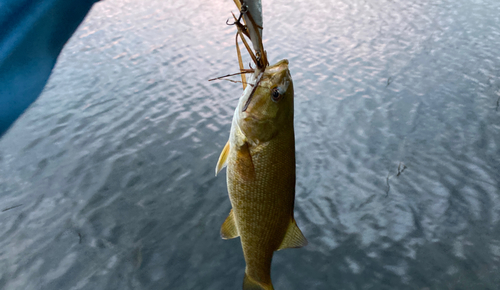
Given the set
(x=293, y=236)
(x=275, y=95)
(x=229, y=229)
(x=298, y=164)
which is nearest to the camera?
(x=275, y=95)

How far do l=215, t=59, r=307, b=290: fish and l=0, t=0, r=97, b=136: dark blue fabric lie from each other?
5.20m

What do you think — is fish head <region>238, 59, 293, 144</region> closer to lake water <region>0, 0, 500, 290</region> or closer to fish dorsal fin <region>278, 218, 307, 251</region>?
fish dorsal fin <region>278, 218, 307, 251</region>

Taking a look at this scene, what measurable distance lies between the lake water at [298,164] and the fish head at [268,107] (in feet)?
6.28

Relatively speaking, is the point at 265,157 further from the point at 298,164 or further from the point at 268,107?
the point at 298,164

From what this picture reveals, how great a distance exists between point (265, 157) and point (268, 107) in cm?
26

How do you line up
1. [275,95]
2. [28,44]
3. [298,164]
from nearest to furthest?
[275,95]
[298,164]
[28,44]

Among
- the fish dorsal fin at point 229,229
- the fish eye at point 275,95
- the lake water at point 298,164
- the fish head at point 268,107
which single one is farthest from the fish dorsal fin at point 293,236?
the lake water at point 298,164

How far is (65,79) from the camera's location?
661 cm

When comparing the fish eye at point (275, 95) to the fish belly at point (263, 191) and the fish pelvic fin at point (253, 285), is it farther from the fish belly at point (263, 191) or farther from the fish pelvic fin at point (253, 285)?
the fish pelvic fin at point (253, 285)

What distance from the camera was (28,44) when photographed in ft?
26.1

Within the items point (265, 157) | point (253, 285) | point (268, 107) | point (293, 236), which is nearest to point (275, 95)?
point (268, 107)

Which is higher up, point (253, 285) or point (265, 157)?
point (265, 157)

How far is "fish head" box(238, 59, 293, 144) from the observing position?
1.73 metres

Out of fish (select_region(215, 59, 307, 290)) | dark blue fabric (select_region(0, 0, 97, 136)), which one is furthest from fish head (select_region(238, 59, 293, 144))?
dark blue fabric (select_region(0, 0, 97, 136))
